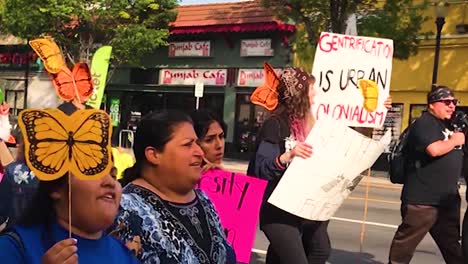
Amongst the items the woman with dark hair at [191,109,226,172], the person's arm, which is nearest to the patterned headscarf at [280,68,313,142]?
the person's arm

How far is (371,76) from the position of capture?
193 inches

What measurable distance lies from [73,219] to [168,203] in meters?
0.64

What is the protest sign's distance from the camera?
3955mm

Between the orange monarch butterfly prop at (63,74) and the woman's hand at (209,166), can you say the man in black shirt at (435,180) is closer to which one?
the woman's hand at (209,166)

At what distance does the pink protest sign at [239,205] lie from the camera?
3.90 metres

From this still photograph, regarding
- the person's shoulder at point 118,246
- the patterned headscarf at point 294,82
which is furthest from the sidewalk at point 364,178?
the person's shoulder at point 118,246

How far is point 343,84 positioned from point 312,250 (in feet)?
4.08

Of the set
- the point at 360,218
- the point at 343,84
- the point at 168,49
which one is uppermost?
the point at 168,49

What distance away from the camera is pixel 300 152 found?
394cm

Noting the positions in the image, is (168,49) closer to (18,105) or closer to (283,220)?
(18,105)

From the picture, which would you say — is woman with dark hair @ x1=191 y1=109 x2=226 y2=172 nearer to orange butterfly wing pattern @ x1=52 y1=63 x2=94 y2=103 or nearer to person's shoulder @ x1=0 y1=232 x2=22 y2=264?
person's shoulder @ x1=0 y1=232 x2=22 y2=264

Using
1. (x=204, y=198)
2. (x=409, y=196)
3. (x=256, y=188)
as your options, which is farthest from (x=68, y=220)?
(x=409, y=196)

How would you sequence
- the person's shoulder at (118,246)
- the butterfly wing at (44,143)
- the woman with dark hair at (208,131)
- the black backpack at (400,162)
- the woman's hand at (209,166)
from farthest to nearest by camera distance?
the black backpack at (400,162), the woman's hand at (209,166), the woman with dark hair at (208,131), the person's shoulder at (118,246), the butterfly wing at (44,143)

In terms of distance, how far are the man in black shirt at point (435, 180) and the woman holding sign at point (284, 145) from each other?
4.79ft
